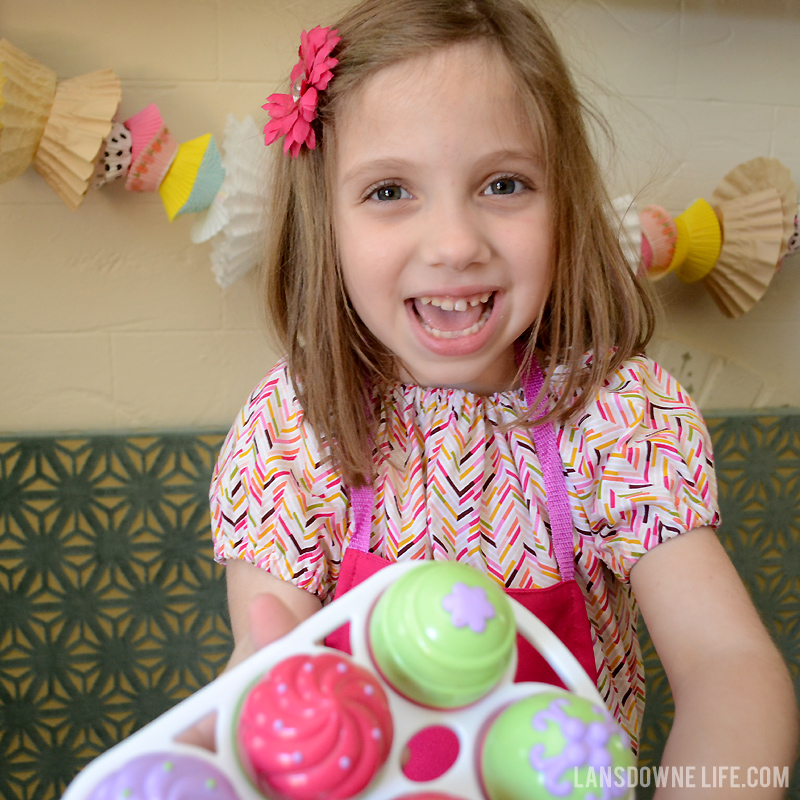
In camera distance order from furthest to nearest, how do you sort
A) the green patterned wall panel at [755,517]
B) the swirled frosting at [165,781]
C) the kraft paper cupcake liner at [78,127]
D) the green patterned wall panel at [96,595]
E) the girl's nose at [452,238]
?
the green patterned wall panel at [755,517], the green patterned wall panel at [96,595], the kraft paper cupcake liner at [78,127], the girl's nose at [452,238], the swirled frosting at [165,781]

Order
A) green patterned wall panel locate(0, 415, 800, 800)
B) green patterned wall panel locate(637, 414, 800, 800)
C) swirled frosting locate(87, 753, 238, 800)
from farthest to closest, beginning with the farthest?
green patterned wall panel locate(637, 414, 800, 800) → green patterned wall panel locate(0, 415, 800, 800) → swirled frosting locate(87, 753, 238, 800)

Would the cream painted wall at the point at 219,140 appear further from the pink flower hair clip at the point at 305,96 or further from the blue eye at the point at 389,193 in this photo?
the blue eye at the point at 389,193

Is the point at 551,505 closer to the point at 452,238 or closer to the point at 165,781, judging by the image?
the point at 452,238

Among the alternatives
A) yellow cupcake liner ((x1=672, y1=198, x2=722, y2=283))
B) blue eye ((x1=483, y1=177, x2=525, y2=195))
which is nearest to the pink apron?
blue eye ((x1=483, y1=177, x2=525, y2=195))

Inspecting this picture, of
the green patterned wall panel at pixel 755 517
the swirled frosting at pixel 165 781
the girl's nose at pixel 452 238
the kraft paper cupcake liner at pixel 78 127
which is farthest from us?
the green patterned wall panel at pixel 755 517

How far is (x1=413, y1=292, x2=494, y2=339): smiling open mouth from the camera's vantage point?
2.24 ft

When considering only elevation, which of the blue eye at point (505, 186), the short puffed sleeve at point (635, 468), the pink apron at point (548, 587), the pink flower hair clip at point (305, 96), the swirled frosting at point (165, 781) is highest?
the pink flower hair clip at point (305, 96)

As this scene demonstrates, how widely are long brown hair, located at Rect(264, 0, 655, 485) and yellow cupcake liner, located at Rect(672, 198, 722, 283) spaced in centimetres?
25

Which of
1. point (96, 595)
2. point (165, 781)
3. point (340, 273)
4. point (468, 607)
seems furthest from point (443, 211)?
point (96, 595)

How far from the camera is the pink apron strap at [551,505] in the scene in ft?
2.40

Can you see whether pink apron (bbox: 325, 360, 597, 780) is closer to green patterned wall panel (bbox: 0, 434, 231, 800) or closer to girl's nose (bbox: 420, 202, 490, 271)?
girl's nose (bbox: 420, 202, 490, 271)

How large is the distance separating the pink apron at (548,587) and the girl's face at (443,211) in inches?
5.3

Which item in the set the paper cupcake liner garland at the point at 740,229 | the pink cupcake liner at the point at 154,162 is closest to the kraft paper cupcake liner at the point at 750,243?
the paper cupcake liner garland at the point at 740,229

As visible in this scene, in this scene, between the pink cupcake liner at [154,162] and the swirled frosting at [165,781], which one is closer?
the swirled frosting at [165,781]
